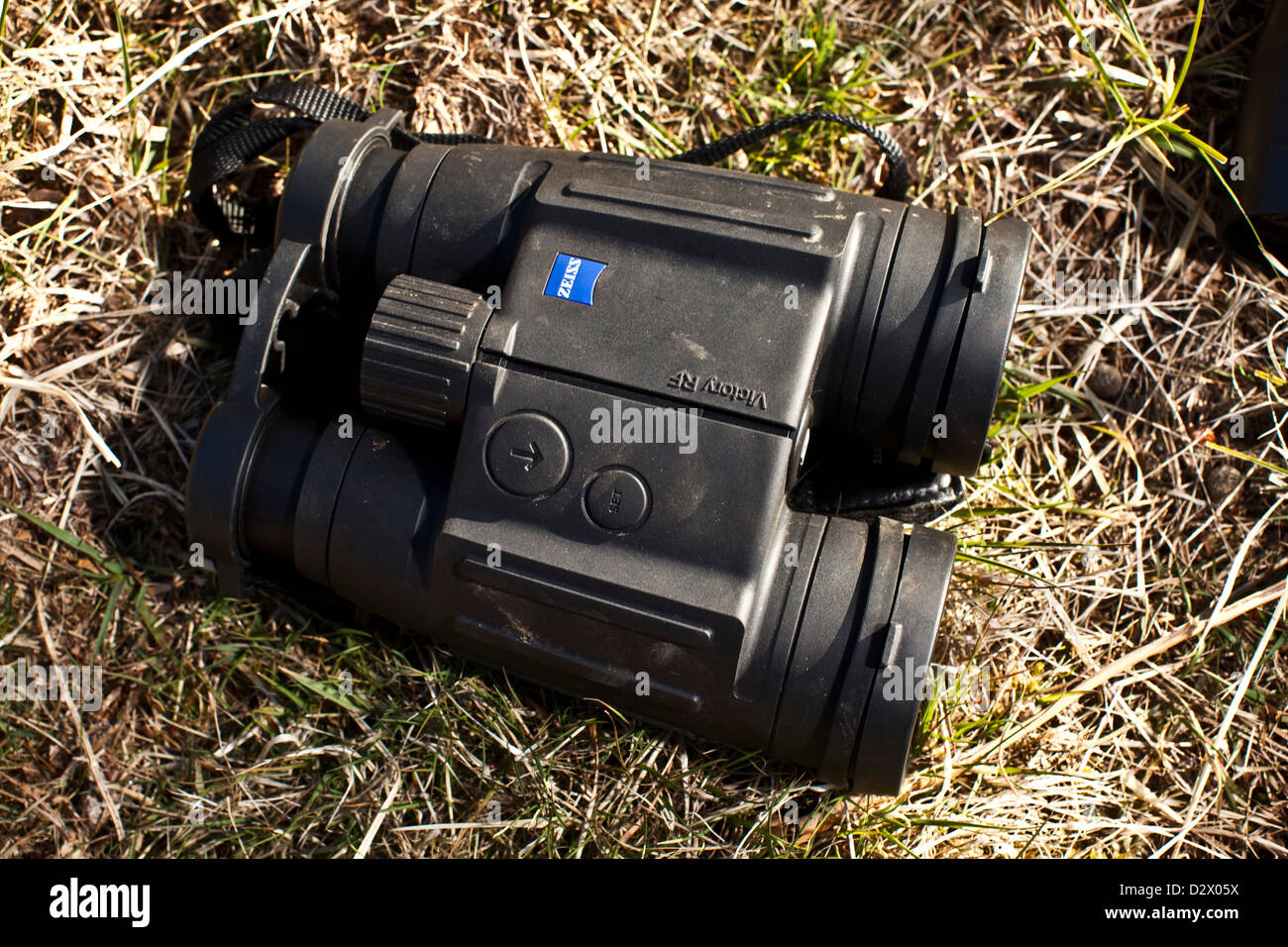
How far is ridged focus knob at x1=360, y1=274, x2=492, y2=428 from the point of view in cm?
202

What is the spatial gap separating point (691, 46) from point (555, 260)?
3.41 feet

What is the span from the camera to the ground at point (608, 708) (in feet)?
7.73

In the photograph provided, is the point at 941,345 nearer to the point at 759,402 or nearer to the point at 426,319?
the point at 759,402

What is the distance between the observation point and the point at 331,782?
7.77 ft

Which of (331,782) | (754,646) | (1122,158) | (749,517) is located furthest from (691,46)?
(331,782)

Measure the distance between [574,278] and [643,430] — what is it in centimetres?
35

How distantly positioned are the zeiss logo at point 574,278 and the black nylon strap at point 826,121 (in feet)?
2.00
